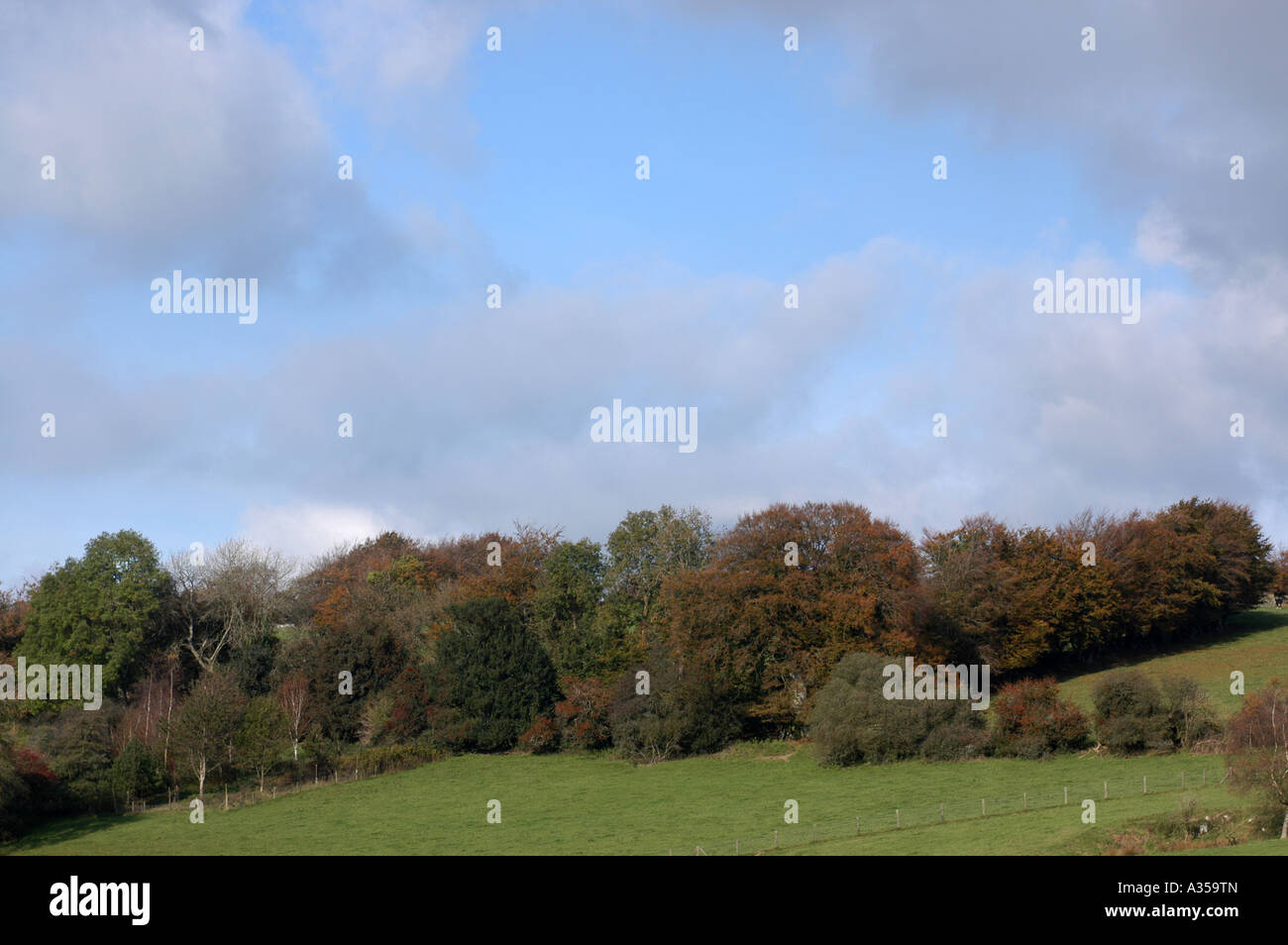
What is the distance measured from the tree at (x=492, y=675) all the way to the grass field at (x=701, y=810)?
11.5 ft

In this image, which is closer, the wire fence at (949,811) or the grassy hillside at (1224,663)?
the wire fence at (949,811)

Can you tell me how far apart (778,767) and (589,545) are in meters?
23.8

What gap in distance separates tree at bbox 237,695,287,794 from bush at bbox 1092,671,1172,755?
39925 mm

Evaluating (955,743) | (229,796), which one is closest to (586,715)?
(229,796)

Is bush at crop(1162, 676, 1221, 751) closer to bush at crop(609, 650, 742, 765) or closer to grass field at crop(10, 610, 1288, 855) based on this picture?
grass field at crop(10, 610, 1288, 855)

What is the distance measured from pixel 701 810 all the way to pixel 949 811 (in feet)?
32.7

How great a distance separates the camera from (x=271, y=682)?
217 ft

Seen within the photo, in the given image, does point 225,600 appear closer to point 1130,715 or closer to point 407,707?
point 407,707

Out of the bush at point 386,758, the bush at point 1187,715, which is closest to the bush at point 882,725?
the bush at point 1187,715

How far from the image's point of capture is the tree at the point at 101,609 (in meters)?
64.8

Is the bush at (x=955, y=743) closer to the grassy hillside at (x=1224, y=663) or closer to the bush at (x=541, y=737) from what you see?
the grassy hillside at (x=1224, y=663)
